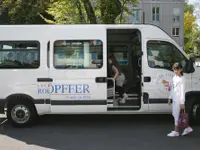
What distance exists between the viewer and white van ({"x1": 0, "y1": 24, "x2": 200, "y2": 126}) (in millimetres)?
8398

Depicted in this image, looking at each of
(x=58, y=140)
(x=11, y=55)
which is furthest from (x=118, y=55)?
(x=58, y=140)

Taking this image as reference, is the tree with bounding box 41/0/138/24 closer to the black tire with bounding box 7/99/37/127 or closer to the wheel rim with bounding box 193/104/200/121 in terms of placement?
the wheel rim with bounding box 193/104/200/121

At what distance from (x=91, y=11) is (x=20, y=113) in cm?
928

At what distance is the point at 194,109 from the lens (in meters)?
8.73

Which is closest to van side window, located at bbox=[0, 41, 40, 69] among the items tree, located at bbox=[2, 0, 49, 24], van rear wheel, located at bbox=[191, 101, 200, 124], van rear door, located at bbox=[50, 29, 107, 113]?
van rear door, located at bbox=[50, 29, 107, 113]

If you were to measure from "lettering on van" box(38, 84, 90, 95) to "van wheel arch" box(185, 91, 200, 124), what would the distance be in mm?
2700

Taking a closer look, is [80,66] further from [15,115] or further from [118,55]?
[118,55]

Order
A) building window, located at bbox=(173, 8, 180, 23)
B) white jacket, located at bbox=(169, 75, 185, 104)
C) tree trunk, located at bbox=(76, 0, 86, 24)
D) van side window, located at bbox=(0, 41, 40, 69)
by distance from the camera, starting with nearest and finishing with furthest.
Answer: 1. white jacket, located at bbox=(169, 75, 185, 104)
2. van side window, located at bbox=(0, 41, 40, 69)
3. tree trunk, located at bbox=(76, 0, 86, 24)
4. building window, located at bbox=(173, 8, 180, 23)

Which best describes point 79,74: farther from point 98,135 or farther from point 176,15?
point 176,15

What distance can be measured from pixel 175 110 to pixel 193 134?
0.80 metres

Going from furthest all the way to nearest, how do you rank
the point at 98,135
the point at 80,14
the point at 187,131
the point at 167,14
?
the point at 167,14 < the point at 80,14 < the point at 98,135 < the point at 187,131

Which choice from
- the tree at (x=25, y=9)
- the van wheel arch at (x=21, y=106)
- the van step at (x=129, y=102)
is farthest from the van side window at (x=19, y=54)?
the tree at (x=25, y=9)

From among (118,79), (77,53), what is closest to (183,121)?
(118,79)

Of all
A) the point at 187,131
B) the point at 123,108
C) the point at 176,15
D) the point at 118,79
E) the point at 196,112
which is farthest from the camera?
the point at 176,15
